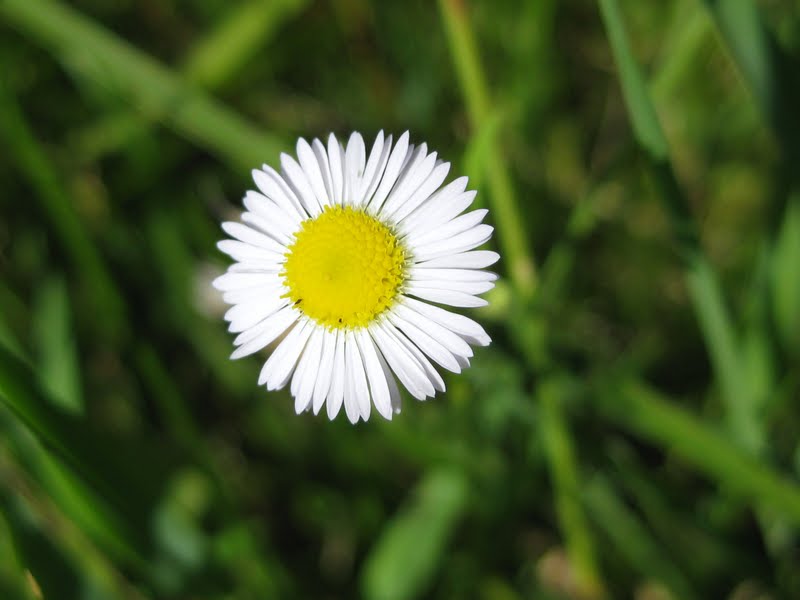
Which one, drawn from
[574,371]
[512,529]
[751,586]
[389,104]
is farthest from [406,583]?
[389,104]

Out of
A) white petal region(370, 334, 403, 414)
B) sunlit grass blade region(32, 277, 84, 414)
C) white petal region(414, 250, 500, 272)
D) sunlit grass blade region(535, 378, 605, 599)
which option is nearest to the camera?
white petal region(414, 250, 500, 272)

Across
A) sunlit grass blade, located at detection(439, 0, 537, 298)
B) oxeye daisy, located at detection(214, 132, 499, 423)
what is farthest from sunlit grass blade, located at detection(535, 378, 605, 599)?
oxeye daisy, located at detection(214, 132, 499, 423)

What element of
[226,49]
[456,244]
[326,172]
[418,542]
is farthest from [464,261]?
[226,49]

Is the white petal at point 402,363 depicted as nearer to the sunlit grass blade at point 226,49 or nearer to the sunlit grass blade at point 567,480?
the sunlit grass blade at point 567,480

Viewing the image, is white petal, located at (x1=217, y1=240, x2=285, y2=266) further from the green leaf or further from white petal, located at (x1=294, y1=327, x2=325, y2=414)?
the green leaf

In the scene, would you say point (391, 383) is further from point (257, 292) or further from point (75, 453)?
point (75, 453)

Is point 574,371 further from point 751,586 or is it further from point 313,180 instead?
point 313,180
